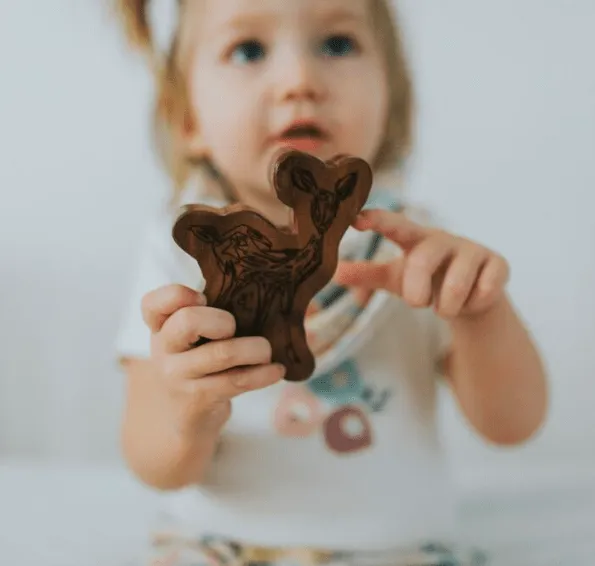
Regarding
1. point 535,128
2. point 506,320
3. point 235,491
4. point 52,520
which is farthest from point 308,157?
point 535,128

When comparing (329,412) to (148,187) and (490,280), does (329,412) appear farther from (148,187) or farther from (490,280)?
(148,187)

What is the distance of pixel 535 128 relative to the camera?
0.95m

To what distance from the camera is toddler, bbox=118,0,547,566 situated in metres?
0.54

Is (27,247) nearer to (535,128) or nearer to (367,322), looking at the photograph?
(367,322)

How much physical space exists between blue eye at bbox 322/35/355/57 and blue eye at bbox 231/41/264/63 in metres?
0.05

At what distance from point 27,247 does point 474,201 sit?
599 millimetres

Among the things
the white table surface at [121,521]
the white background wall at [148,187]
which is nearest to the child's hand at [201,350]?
the white table surface at [121,521]

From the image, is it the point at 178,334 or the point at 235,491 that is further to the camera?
the point at 235,491

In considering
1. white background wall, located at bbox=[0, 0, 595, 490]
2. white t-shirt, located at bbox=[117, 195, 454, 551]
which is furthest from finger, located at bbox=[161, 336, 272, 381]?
white background wall, located at bbox=[0, 0, 595, 490]

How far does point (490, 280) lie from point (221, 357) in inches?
6.9

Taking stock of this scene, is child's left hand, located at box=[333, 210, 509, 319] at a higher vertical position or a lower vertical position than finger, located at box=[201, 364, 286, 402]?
higher

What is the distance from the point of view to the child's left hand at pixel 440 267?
0.44 meters

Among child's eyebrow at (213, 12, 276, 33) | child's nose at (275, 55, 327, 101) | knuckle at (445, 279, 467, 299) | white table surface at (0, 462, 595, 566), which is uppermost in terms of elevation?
child's eyebrow at (213, 12, 276, 33)

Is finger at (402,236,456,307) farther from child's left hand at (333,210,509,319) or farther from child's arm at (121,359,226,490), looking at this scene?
child's arm at (121,359,226,490)
